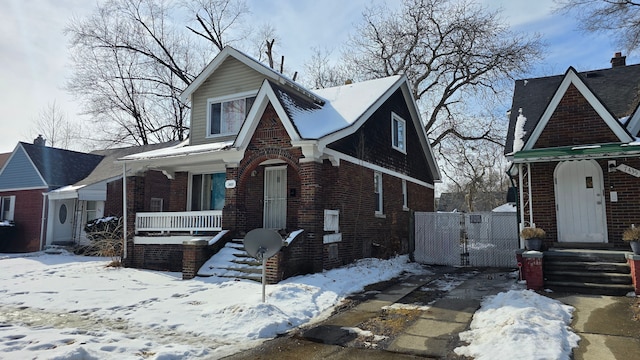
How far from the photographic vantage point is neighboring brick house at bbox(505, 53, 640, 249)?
9.89m

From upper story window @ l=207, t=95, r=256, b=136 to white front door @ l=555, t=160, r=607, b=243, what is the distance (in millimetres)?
10159

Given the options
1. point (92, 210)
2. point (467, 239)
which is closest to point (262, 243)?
point (467, 239)

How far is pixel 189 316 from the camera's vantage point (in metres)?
7.09

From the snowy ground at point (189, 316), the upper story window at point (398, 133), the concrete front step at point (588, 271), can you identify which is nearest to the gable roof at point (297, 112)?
the upper story window at point (398, 133)

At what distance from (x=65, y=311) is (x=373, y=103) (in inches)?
411

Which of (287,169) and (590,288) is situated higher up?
(287,169)

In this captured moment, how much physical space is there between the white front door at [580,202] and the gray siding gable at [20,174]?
24.0 m

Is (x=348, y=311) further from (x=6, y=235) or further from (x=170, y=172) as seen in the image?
(x=6, y=235)

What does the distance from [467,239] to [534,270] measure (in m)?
5.17

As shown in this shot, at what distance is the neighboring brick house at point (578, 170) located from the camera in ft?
32.4

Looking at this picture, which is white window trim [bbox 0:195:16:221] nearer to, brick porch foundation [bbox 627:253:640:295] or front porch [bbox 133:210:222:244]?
front porch [bbox 133:210:222:244]

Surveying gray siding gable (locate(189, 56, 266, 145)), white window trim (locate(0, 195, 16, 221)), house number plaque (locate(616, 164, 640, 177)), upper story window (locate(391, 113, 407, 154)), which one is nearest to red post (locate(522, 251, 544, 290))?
house number plaque (locate(616, 164, 640, 177))

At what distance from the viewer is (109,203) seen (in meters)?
21.9

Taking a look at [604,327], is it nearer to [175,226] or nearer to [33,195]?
[175,226]
